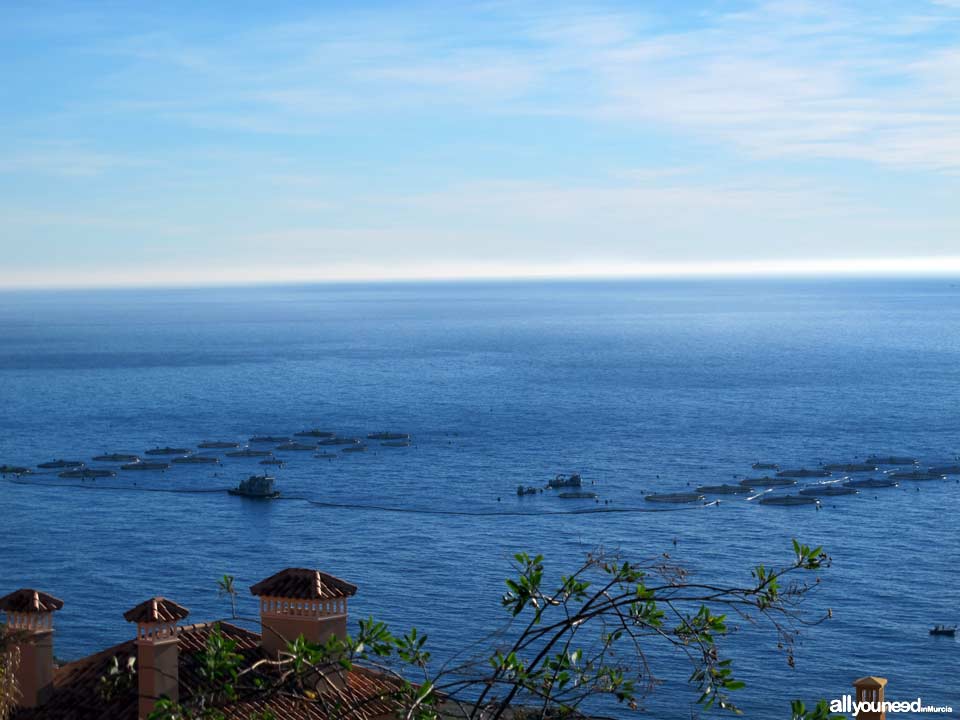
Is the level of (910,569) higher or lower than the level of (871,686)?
lower

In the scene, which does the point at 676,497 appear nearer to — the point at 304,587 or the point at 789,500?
the point at 789,500

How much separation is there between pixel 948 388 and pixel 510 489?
9095 centimetres

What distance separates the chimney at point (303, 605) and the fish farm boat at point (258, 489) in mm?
73080

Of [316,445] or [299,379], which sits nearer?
[316,445]

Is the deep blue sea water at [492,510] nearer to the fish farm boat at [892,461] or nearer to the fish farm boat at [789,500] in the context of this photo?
the fish farm boat at [789,500]

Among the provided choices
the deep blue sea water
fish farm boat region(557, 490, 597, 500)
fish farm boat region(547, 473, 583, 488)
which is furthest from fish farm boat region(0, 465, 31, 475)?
fish farm boat region(557, 490, 597, 500)

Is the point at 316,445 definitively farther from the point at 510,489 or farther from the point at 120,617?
the point at 120,617

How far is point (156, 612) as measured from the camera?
61.1ft

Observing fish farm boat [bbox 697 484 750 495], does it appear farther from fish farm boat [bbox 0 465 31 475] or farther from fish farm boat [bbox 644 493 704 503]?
fish farm boat [bbox 0 465 31 475]

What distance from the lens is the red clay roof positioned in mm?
20688

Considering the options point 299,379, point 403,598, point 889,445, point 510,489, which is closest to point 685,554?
point 403,598

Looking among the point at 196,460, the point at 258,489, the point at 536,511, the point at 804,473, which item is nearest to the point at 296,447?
the point at 196,460

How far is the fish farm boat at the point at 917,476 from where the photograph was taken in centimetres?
9438

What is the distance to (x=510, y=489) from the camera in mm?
93750
